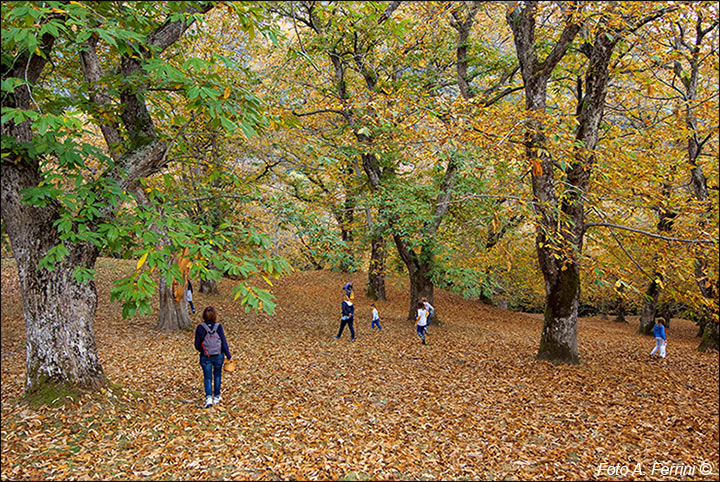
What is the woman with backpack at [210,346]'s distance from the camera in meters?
6.56

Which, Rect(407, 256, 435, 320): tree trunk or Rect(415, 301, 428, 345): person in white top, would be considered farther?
Rect(407, 256, 435, 320): tree trunk

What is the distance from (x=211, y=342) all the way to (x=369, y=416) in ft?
9.46

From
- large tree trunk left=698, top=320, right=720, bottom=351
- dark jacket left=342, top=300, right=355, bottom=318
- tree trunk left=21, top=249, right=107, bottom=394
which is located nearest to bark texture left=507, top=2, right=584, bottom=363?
dark jacket left=342, top=300, right=355, bottom=318

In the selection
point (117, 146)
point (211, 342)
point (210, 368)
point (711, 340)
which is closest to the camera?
point (117, 146)

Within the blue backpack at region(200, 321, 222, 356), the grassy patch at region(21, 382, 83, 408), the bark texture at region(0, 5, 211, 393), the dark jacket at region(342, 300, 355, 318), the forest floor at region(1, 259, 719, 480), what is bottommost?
the forest floor at region(1, 259, 719, 480)

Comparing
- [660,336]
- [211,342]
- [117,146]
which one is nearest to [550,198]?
[660,336]

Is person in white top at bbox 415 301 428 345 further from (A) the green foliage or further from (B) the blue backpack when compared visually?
(A) the green foliage

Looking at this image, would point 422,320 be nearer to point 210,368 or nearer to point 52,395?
point 210,368

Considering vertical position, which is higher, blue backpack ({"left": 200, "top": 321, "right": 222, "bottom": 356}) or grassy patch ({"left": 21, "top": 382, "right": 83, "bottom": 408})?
blue backpack ({"left": 200, "top": 321, "right": 222, "bottom": 356})

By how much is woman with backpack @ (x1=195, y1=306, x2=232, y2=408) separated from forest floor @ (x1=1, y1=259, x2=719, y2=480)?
19.1 inches

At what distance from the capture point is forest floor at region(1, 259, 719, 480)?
16.6ft

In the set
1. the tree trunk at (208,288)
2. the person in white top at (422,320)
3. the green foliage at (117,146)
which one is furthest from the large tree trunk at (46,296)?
the tree trunk at (208,288)

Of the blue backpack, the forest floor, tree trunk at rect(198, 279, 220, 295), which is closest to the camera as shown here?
the forest floor

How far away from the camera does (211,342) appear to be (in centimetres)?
659
